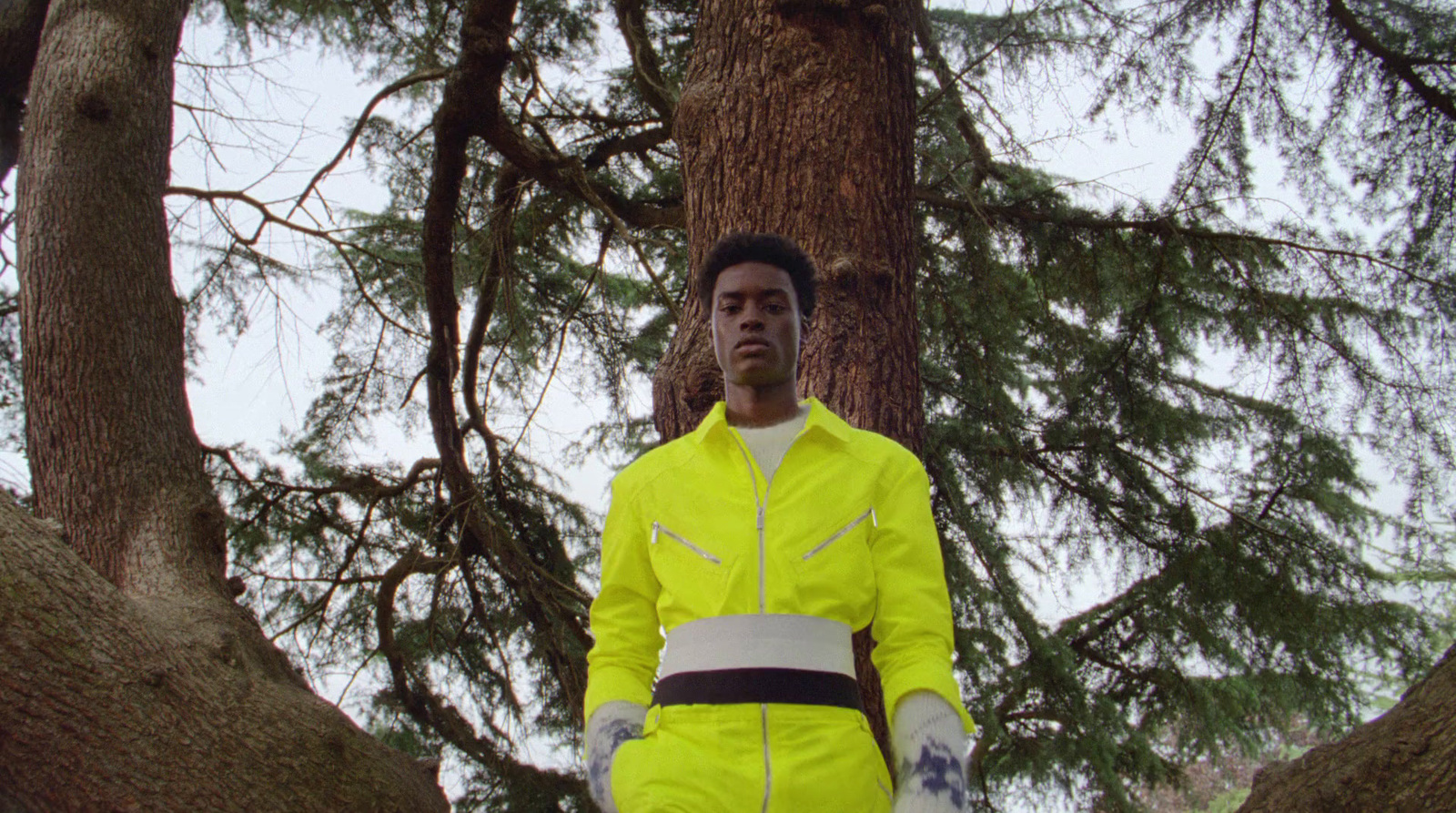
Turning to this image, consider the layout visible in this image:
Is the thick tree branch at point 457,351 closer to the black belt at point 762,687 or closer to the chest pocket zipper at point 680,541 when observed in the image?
the chest pocket zipper at point 680,541

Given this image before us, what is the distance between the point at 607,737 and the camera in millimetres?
1695

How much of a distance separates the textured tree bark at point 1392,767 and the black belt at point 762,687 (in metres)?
1.33

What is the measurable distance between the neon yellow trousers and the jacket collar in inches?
19.3

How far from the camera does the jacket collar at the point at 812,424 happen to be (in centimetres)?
185

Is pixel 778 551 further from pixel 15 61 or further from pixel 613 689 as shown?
pixel 15 61

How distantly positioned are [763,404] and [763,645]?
1.54 feet

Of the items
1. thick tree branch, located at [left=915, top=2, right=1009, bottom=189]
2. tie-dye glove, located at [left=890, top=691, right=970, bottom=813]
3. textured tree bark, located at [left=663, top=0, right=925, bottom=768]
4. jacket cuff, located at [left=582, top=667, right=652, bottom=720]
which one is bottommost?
tie-dye glove, located at [left=890, top=691, right=970, bottom=813]

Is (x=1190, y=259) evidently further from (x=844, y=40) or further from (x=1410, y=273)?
(x=844, y=40)

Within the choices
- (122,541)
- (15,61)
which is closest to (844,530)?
(122,541)

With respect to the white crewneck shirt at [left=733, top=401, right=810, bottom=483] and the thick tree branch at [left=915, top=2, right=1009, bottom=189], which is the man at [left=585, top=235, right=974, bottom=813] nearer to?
the white crewneck shirt at [left=733, top=401, right=810, bottom=483]

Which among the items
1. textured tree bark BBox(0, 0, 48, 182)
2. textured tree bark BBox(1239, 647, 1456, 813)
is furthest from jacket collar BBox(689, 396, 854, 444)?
textured tree bark BBox(0, 0, 48, 182)

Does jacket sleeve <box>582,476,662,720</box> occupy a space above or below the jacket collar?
below

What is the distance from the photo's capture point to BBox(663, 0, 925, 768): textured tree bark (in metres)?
2.52

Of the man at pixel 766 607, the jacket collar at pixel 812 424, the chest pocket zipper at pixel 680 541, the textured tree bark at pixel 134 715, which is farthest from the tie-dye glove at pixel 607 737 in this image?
the textured tree bark at pixel 134 715
